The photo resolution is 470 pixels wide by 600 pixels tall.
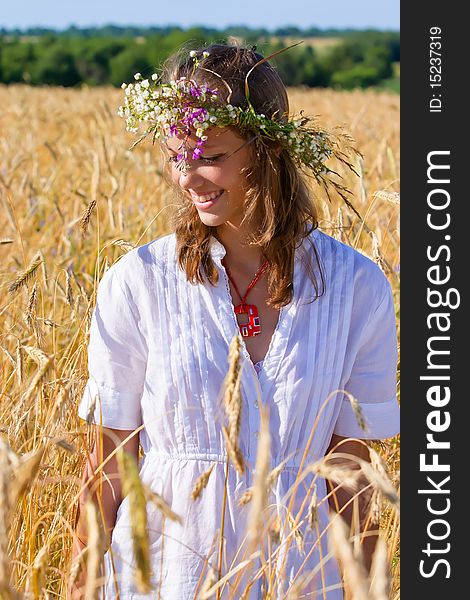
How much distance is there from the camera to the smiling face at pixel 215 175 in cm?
162

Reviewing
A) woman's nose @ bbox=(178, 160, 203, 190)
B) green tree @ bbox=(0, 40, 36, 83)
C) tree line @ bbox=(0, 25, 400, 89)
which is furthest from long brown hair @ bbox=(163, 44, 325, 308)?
green tree @ bbox=(0, 40, 36, 83)

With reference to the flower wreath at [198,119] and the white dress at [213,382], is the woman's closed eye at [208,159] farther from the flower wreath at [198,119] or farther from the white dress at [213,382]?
the white dress at [213,382]

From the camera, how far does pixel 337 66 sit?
51.4 meters

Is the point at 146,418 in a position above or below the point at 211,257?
below

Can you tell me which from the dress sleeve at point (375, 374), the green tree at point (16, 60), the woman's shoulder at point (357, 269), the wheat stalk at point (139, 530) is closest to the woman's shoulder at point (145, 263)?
the woman's shoulder at point (357, 269)

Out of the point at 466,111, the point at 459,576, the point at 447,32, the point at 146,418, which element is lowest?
the point at 459,576

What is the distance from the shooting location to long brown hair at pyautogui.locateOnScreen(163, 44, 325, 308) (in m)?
1.68

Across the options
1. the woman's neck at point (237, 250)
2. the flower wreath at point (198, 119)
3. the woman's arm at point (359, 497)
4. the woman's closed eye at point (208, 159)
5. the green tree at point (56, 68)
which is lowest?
the woman's arm at point (359, 497)

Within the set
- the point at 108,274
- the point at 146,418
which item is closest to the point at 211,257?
the point at 108,274

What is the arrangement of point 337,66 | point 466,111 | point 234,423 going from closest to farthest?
1. point 234,423
2. point 466,111
3. point 337,66

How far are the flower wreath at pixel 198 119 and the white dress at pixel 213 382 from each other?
0.66 feet

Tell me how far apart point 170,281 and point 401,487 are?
0.61 meters

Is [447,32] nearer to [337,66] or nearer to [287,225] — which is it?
[287,225]

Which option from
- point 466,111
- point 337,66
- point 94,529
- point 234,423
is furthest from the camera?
point 337,66
